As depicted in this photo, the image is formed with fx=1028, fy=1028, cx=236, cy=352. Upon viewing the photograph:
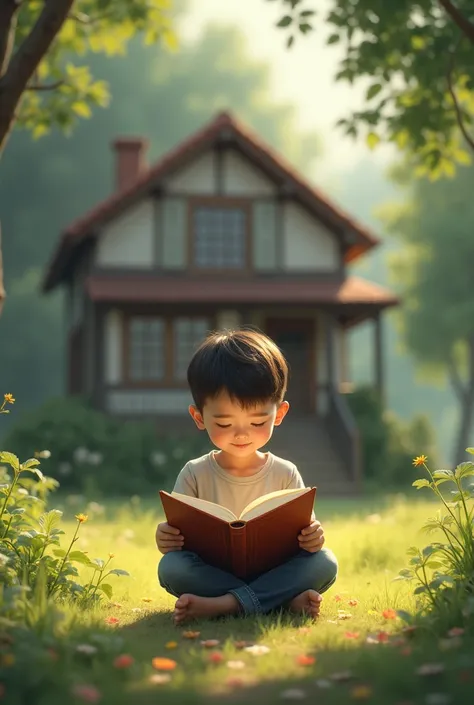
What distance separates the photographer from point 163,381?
20.9 metres

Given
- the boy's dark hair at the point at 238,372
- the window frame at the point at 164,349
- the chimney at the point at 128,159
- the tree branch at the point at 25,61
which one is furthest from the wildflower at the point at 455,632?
the chimney at the point at 128,159

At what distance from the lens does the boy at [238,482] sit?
16.1ft

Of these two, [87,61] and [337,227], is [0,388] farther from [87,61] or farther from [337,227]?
[337,227]

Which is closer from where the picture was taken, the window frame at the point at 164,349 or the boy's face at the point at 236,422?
the boy's face at the point at 236,422

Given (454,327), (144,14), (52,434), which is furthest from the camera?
(454,327)

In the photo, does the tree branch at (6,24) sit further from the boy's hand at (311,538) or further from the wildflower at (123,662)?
the wildflower at (123,662)

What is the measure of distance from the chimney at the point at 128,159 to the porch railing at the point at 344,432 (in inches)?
266

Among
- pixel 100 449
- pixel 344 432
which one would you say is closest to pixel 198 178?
pixel 344 432

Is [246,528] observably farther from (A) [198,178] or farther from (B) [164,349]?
(A) [198,178]

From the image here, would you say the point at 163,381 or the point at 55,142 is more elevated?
the point at 55,142

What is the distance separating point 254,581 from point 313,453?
14295mm

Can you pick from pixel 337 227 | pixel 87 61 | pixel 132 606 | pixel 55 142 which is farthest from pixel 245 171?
pixel 87 61

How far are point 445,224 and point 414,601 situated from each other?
26097 mm

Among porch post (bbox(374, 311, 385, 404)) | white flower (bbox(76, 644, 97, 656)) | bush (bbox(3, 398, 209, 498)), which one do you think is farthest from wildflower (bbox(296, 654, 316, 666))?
porch post (bbox(374, 311, 385, 404))
